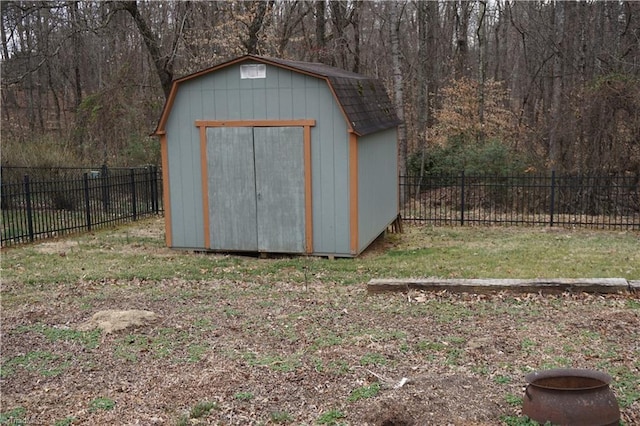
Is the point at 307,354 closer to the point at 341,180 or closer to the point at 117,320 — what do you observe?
the point at 117,320

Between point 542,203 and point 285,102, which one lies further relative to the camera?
point 542,203

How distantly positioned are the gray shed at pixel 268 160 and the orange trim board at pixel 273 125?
2cm

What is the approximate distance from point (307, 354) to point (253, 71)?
18.6 feet

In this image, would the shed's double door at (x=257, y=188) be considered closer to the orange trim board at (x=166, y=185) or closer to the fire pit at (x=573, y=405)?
the orange trim board at (x=166, y=185)

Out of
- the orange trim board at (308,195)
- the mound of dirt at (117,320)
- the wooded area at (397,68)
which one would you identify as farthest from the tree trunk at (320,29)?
the mound of dirt at (117,320)

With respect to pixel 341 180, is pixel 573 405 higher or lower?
lower

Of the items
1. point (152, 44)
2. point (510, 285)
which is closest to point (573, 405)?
point (510, 285)

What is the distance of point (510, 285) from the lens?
7785 mm

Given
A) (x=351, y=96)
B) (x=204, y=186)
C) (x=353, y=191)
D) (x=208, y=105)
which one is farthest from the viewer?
(x=204, y=186)

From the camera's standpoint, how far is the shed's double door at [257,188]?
34.1ft

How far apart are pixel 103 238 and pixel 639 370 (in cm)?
1003

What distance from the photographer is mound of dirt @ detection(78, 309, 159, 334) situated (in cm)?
679

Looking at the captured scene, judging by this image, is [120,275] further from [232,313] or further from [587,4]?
[587,4]

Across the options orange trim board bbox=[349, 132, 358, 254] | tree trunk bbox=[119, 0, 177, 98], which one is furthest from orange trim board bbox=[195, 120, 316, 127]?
tree trunk bbox=[119, 0, 177, 98]
